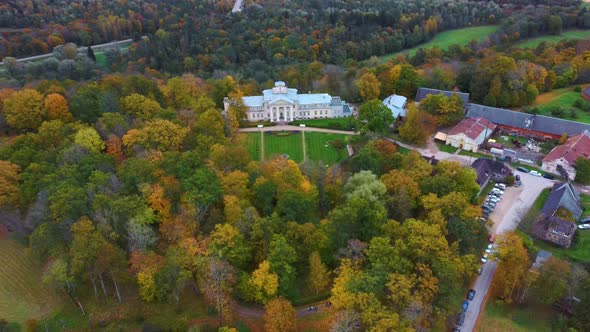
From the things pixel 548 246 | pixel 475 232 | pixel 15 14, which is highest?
pixel 15 14

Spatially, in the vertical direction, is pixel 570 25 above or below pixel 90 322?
above

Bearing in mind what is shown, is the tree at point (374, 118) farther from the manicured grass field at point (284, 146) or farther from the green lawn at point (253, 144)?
the green lawn at point (253, 144)

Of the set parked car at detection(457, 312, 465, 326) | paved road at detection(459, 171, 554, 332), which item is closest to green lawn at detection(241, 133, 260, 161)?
paved road at detection(459, 171, 554, 332)

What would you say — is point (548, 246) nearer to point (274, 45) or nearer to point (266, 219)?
point (266, 219)

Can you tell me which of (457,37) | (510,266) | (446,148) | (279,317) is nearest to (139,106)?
(279,317)

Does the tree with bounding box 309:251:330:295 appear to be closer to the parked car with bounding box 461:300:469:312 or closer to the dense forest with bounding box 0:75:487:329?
the dense forest with bounding box 0:75:487:329

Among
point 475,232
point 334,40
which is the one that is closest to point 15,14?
point 334,40
